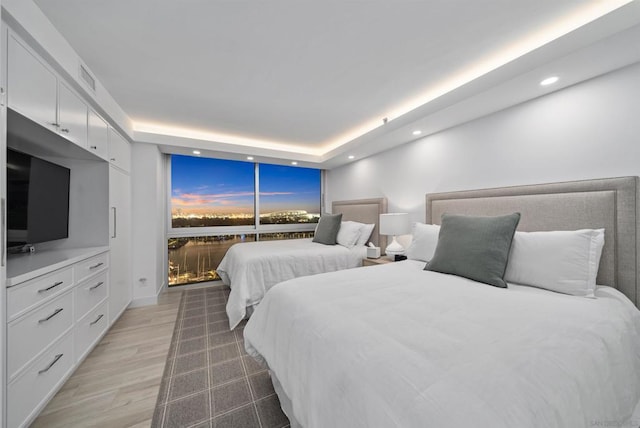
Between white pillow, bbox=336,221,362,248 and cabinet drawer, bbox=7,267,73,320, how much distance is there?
2927mm

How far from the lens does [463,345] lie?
0.89 metres

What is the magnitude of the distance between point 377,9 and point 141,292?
4025mm

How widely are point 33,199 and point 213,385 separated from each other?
1.97 m

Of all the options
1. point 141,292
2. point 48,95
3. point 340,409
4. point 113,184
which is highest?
point 48,95

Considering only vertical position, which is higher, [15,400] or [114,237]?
[114,237]

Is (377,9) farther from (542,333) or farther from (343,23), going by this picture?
(542,333)

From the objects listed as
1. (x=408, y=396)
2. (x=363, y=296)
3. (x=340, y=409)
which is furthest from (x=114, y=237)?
(x=408, y=396)

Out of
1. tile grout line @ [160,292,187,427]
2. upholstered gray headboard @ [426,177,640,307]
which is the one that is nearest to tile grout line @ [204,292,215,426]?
tile grout line @ [160,292,187,427]

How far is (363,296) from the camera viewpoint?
4.63 feet

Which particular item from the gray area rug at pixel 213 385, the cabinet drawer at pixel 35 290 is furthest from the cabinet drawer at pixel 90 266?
the gray area rug at pixel 213 385

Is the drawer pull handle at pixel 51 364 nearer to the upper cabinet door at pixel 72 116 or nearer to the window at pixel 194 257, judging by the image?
the upper cabinet door at pixel 72 116

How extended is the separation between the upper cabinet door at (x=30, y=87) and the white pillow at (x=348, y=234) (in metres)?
3.16

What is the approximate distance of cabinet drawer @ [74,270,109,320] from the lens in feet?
6.10

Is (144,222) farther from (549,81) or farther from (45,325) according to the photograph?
(549,81)
